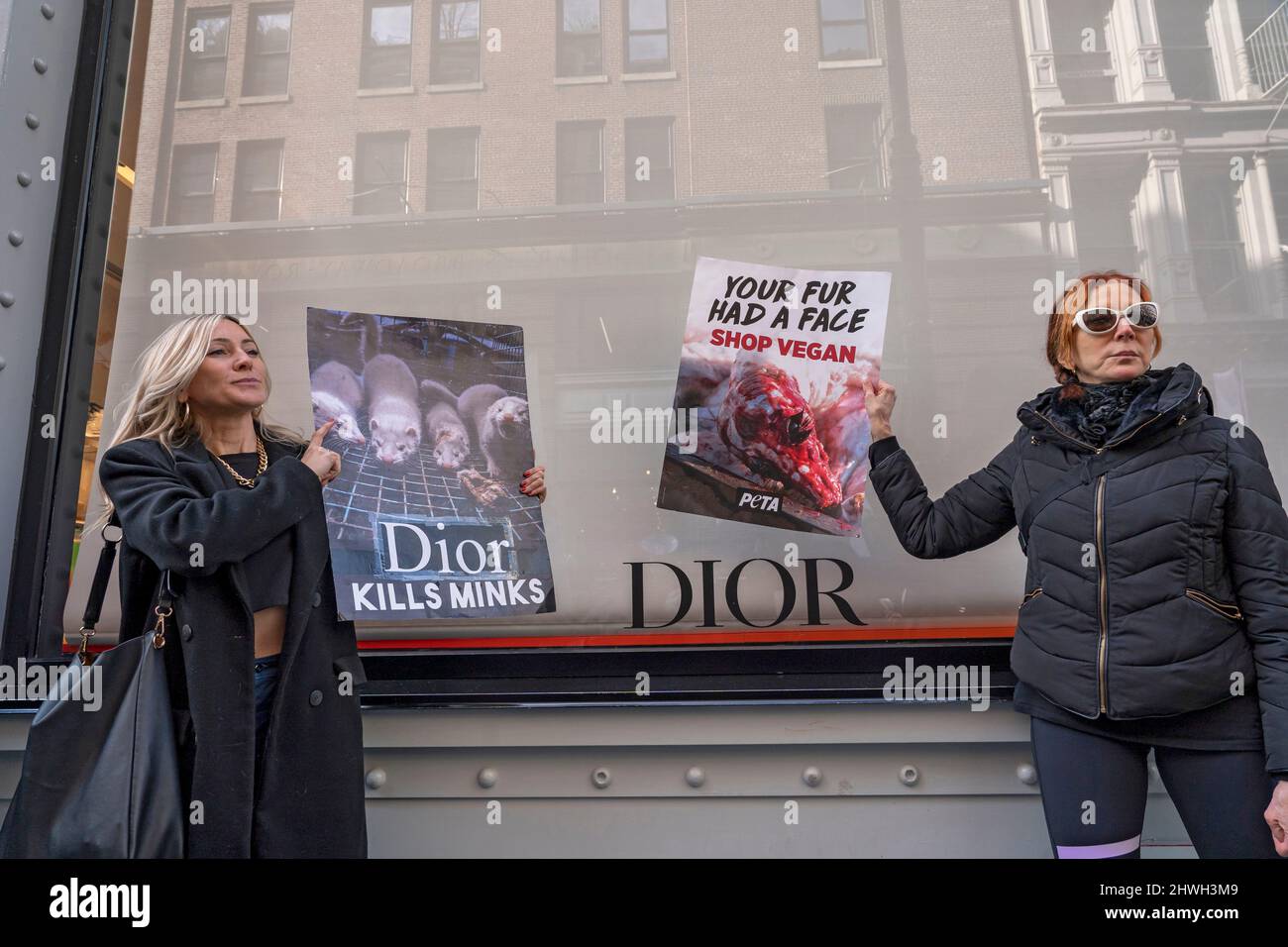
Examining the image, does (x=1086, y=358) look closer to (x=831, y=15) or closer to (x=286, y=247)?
(x=831, y=15)

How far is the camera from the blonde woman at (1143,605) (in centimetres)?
200

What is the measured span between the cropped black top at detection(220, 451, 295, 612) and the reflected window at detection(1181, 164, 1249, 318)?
2.94 m

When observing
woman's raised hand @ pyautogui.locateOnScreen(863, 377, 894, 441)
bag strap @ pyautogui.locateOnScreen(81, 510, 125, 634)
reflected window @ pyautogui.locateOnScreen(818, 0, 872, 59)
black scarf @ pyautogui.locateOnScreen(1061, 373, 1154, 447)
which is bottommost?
bag strap @ pyautogui.locateOnScreen(81, 510, 125, 634)

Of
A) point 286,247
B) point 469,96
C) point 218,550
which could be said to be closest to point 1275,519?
point 218,550

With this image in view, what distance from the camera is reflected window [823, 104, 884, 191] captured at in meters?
3.12

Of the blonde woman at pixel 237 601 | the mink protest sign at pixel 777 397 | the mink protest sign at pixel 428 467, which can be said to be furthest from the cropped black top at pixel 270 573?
the mink protest sign at pixel 777 397

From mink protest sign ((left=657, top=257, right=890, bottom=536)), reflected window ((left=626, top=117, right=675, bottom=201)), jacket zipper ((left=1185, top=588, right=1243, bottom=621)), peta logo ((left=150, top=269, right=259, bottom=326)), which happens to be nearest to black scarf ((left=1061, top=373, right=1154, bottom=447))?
jacket zipper ((left=1185, top=588, right=1243, bottom=621))

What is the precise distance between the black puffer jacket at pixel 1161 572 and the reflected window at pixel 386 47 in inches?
102

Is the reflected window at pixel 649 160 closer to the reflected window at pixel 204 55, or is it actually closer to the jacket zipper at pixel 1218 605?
the reflected window at pixel 204 55

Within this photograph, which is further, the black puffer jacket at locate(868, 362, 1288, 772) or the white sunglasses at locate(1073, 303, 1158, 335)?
the white sunglasses at locate(1073, 303, 1158, 335)

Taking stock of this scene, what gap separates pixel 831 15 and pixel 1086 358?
1.72 m

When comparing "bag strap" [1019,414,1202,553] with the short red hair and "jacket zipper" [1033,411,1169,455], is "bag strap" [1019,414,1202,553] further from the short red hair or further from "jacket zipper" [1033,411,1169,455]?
the short red hair

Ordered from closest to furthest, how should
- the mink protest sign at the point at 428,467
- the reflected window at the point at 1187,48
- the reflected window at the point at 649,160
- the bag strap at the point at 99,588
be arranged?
the bag strap at the point at 99,588, the mink protest sign at the point at 428,467, the reflected window at the point at 1187,48, the reflected window at the point at 649,160
